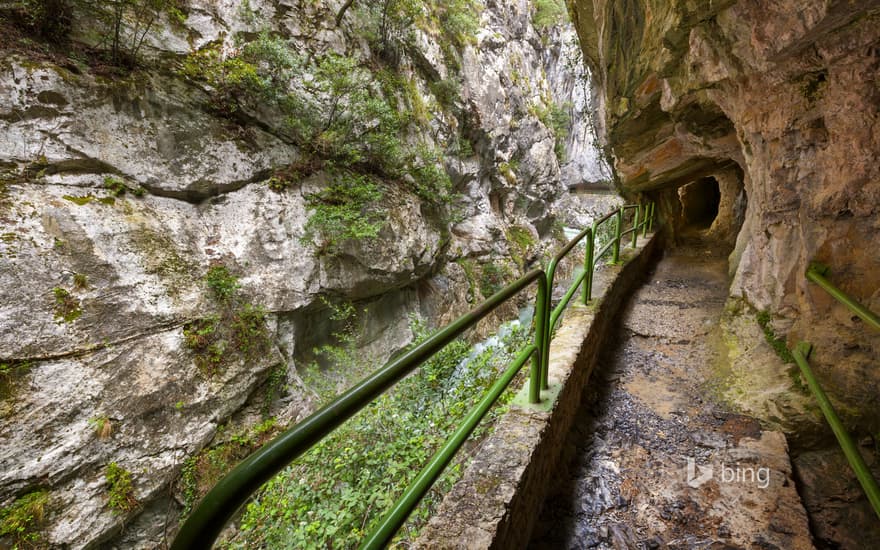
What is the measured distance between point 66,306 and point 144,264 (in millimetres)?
945

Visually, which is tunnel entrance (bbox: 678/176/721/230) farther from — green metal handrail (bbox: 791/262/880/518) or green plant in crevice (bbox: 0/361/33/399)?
green plant in crevice (bbox: 0/361/33/399)

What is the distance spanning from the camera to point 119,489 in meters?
3.97

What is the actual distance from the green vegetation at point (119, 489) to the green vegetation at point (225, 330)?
1347mm

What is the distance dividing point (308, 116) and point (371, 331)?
201 inches

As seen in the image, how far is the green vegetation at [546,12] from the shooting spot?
21078 millimetres

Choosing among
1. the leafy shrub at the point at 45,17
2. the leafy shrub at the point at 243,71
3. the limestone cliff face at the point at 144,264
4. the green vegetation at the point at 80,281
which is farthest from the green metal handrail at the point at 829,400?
the leafy shrub at the point at 45,17

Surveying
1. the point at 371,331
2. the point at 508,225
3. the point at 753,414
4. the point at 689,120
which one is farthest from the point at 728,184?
the point at 371,331

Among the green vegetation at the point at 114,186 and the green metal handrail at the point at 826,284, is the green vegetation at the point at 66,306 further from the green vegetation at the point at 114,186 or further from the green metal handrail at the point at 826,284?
the green metal handrail at the point at 826,284

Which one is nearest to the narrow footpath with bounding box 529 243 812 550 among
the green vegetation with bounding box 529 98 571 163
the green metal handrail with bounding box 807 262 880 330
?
the green metal handrail with bounding box 807 262 880 330

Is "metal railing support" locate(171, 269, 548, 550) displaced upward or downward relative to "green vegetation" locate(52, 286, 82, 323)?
upward

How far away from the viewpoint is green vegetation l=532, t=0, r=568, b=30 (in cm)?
2108

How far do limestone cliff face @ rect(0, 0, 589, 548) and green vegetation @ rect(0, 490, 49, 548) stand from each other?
0.26 ft

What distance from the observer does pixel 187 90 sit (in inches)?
232

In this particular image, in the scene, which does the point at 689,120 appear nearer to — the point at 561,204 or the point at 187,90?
the point at 187,90
